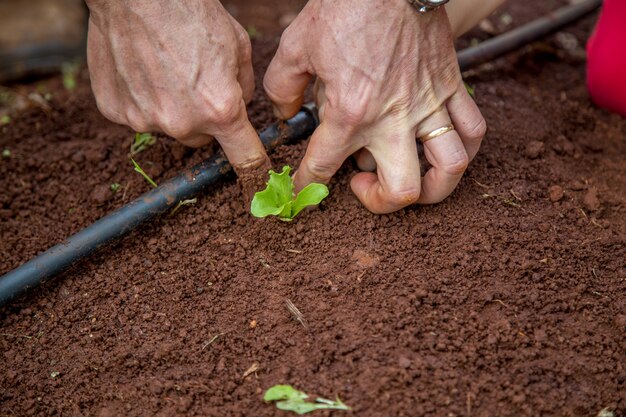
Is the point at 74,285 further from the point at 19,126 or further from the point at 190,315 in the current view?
the point at 19,126

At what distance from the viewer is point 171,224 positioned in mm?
2205

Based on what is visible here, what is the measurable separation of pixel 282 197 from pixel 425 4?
29.6 inches

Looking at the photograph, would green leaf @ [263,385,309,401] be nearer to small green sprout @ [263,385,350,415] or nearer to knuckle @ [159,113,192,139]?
small green sprout @ [263,385,350,415]

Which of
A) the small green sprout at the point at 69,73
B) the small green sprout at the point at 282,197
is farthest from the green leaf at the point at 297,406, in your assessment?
the small green sprout at the point at 69,73

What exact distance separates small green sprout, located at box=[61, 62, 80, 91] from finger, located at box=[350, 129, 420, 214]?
1.99m

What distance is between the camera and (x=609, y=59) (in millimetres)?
2746

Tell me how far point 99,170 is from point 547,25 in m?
2.36

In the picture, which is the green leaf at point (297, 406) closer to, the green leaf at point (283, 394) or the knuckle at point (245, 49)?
the green leaf at point (283, 394)

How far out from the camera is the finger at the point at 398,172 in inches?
75.8

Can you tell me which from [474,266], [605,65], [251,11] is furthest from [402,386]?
[251,11]

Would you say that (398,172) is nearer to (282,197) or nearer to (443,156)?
(443,156)

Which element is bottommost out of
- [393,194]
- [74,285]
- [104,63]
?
[74,285]

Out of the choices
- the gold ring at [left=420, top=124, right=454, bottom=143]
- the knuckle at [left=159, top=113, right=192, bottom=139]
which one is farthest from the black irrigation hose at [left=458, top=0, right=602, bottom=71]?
the knuckle at [left=159, top=113, right=192, bottom=139]

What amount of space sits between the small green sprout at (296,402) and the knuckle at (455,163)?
2.61ft
